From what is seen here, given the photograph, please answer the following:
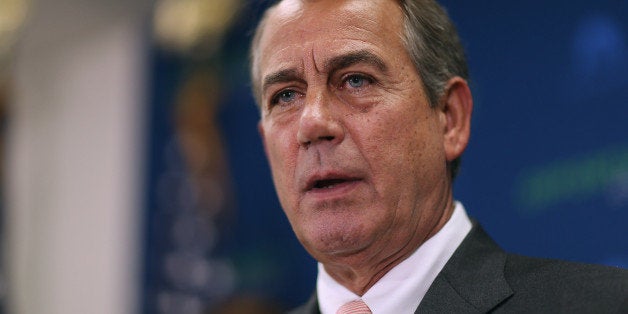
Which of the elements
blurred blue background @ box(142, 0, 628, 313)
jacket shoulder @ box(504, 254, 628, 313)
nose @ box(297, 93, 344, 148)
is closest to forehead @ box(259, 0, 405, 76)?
nose @ box(297, 93, 344, 148)

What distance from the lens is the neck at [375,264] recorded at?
204 centimetres

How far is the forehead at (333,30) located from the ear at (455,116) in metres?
0.22

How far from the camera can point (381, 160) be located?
6.43ft

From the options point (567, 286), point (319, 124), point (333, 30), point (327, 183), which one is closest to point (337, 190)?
point (327, 183)

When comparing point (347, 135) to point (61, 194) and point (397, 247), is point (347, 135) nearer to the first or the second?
point (397, 247)

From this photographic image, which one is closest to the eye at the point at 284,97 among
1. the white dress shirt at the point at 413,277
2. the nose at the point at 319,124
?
the nose at the point at 319,124

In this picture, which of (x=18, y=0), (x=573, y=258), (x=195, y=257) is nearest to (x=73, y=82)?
(x=18, y=0)

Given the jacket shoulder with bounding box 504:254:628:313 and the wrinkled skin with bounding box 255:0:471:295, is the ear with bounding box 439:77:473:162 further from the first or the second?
the jacket shoulder with bounding box 504:254:628:313

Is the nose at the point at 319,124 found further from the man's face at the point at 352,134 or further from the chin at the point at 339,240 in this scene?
the chin at the point at 339,240

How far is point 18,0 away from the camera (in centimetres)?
585

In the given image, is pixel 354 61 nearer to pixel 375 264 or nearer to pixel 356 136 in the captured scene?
pixel 356 136

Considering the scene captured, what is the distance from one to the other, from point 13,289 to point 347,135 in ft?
16.7

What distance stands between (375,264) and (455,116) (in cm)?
49

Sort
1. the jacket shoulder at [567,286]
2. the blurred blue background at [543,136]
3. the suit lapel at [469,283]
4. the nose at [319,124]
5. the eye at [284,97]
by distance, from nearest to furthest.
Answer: the jacket shoulder at [567,286], the suit lapel at [469,283], the nose at [319,124], the eye at [284,97], the blurred blue background at [543,136]
